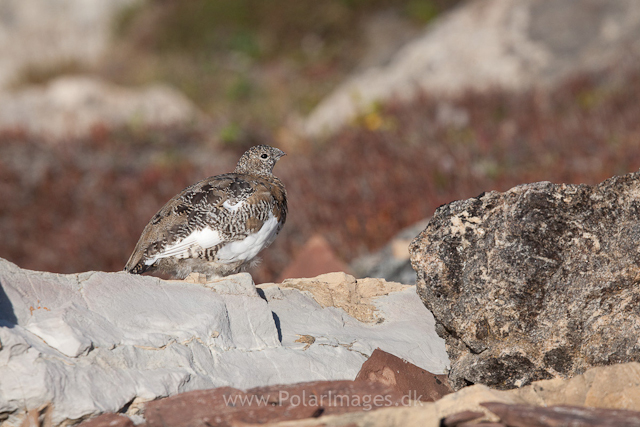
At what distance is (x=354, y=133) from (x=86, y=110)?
22.4 feet

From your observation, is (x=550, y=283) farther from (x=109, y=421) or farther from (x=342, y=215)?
(x=342, y=215)

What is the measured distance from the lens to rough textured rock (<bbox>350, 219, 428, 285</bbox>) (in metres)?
6.05

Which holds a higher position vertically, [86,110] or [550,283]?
[86,110]

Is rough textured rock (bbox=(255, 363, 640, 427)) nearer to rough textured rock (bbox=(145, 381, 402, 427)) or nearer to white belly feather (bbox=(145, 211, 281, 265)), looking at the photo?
rough textured rock (bbox=(145, 381, 402, 427))

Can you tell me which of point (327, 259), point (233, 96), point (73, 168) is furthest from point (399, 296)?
point (233, 96)

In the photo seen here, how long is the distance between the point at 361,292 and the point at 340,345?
775mm

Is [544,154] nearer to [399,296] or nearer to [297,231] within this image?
[297,231]

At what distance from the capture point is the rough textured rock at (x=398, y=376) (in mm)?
3199

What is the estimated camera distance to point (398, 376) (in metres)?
3.21

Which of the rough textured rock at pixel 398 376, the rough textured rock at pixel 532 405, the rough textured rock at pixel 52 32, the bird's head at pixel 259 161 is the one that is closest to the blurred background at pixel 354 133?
the bird's head at pixel 259 161

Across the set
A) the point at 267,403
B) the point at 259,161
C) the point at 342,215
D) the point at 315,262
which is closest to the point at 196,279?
the point at 267,403

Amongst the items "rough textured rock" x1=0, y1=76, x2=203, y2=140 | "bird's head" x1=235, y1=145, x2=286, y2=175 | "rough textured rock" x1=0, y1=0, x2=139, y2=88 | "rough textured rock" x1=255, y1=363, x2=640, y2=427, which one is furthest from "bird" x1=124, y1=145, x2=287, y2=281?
"rough textured rock" x1=0, y1=0, x2=139, y2=88

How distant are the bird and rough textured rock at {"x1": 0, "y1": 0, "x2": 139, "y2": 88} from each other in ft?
60.6

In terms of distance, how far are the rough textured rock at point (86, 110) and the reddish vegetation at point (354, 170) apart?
34.5 inches
